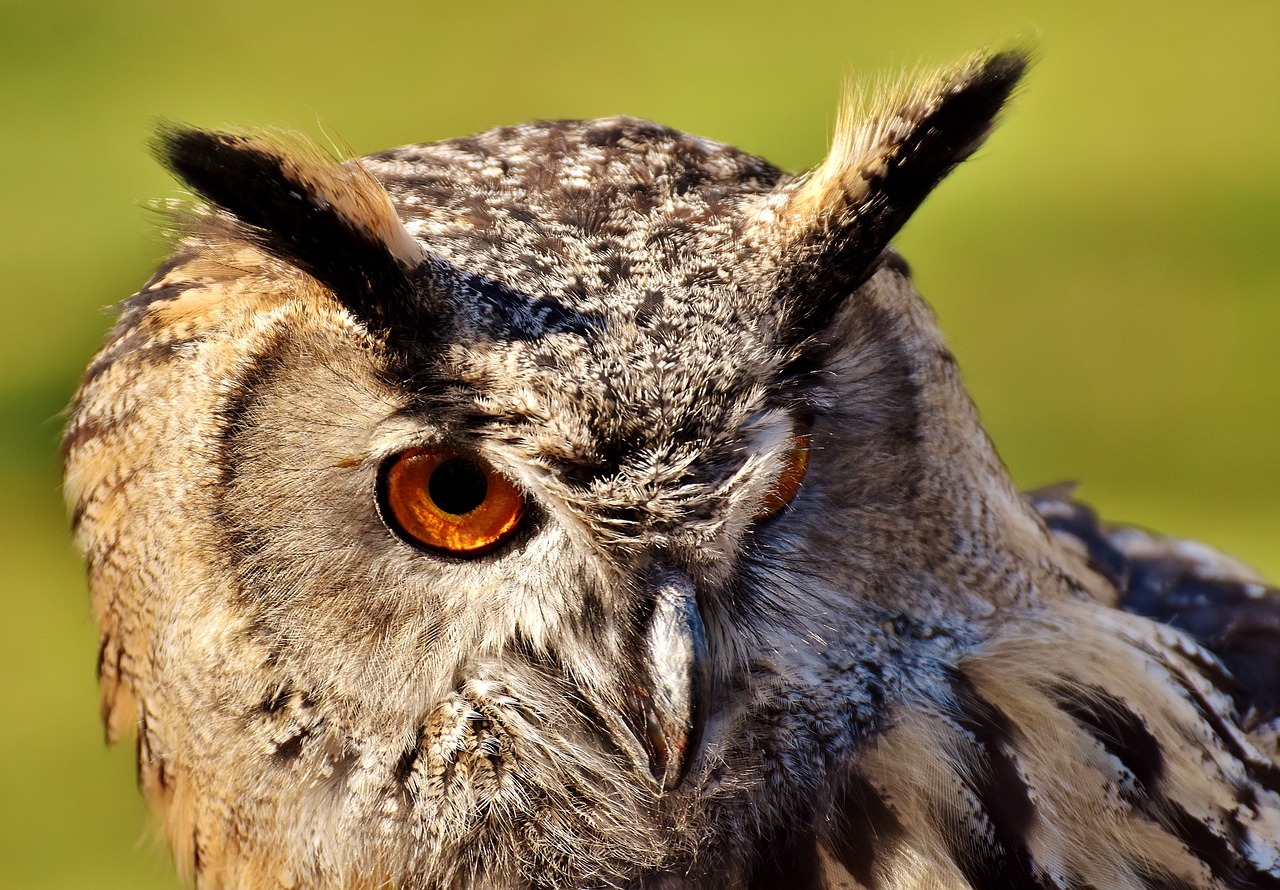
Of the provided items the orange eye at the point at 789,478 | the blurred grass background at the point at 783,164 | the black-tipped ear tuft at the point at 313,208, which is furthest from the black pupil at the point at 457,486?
the blurred grass background at the point at 783,164

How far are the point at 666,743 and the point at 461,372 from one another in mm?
339

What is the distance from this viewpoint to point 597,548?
94cm

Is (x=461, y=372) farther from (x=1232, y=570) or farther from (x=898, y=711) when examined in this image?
(x=1232, y=570)

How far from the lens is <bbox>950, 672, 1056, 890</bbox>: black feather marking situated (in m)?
1.07

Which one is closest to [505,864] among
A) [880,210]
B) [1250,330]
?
[880,210]

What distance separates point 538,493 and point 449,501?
0.25 feet

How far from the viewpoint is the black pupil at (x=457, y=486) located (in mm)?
950

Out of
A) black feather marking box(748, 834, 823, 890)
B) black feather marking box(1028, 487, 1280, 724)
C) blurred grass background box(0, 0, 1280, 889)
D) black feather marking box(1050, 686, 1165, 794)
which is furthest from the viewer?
blurred grass background box(0, 0, 1280, 889)

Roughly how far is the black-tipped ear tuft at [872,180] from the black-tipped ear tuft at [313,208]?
304 millimetres

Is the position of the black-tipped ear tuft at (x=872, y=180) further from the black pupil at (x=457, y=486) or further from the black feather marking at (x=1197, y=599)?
the black feather marking at (x=1197, y=599)

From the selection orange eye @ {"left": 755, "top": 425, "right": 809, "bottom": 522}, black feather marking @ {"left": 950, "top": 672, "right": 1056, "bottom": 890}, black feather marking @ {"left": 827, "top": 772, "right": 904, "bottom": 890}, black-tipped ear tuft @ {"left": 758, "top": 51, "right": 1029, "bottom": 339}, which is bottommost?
black feather marking @ {"left": 827, "top": 772, "right": 904, "bottom": 890}

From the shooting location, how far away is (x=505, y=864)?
1.07 m

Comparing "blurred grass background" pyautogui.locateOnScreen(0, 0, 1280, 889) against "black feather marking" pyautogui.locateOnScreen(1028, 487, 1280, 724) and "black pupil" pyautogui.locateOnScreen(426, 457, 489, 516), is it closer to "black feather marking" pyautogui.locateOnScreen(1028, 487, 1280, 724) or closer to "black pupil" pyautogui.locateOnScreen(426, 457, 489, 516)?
"black feather marking" pyautogui.locateOnScreen(1028, 487, 1280, 724)

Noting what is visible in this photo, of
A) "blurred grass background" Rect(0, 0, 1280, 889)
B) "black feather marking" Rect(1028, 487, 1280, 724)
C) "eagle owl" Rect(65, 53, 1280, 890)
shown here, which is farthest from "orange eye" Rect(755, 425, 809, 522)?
"blurred grass background" Rect(0, 0, 1280, 889)
